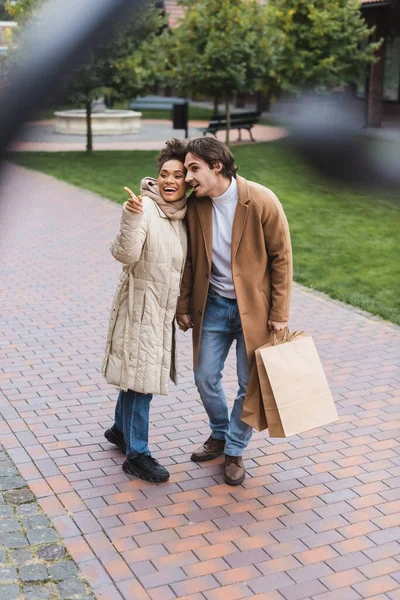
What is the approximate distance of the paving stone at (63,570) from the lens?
307cm

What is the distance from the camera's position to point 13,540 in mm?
3318

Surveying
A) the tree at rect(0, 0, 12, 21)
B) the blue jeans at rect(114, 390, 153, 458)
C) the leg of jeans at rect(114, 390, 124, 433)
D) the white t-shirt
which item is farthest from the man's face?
the tree at rect(0, 0, 12, 21)

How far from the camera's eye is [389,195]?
49 cm

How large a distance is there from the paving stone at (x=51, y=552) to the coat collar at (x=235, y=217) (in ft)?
4.33

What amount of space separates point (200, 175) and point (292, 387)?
0.98m

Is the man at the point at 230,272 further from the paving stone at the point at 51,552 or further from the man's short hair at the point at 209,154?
the paving stone at the point at 51,552

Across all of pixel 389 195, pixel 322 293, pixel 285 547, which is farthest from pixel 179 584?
pixel 322 293

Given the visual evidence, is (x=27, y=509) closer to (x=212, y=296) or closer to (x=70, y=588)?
(x=70, y=588)

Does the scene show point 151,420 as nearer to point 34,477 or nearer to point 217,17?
point 34,477

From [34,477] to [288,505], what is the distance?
122 cm

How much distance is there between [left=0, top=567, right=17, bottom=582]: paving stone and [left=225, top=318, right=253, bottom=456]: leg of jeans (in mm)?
1167

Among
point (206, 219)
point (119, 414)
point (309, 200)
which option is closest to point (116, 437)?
point (119, 414)

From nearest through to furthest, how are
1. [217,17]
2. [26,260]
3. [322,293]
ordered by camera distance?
[217,17]
[322,293]
[26,260]

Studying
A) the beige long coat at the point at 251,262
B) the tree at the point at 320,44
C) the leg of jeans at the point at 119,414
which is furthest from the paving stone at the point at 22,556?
the tree at the point at 320,44
